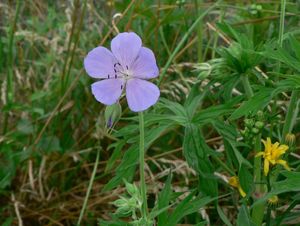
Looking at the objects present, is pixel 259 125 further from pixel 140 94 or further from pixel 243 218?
pixel 140 94

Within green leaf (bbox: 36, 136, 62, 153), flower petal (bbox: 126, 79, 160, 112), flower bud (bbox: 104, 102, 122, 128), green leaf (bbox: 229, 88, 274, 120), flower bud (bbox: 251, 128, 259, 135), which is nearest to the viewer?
flower petal (bbox: 126, 79, 160, 112)

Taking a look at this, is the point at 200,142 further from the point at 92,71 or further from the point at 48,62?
the point at 48,62

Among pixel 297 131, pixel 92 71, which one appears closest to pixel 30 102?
pixel 297 131

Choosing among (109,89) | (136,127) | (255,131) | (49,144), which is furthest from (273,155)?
(49,144)

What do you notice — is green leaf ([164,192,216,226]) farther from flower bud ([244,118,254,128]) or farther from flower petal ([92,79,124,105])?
flower petal ([92,79,124,105])

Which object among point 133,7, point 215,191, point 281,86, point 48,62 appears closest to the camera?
point 281,86

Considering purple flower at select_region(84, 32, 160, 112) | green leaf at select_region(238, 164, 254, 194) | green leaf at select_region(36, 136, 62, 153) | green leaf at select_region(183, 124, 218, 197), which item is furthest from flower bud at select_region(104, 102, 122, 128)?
green leaf at select_region(36, 136, 62, 153)

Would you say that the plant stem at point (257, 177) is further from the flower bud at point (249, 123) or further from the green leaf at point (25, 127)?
the green leaf at point (25, 127)
